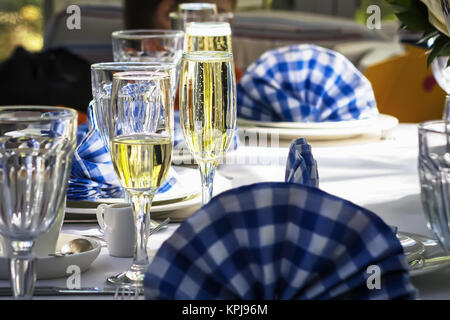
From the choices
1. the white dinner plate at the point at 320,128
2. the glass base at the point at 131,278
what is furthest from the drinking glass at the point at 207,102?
the white dinner plate at the point at 320,128

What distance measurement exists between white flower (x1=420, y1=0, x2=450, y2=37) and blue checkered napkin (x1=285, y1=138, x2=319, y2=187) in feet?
0.73

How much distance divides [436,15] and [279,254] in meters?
0.41

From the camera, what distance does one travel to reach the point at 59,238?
0.91 metres

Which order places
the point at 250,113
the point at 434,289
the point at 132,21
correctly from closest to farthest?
the point at 434,289 → the point at 250,113 → the point at 132,21

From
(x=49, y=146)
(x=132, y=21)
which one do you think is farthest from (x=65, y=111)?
(x=132, y=21)

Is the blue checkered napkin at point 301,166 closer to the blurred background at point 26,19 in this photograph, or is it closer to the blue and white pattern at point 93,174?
the blue and white pattern at point 93,174

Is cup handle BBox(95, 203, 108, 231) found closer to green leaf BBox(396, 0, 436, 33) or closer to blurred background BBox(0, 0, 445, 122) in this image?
green leaf BBox(396, 0, 436, 33)

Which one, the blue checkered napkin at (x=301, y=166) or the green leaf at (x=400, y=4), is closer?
the blue checkered napkin at (x=301, y=166)

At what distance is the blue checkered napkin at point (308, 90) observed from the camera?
1.65 m

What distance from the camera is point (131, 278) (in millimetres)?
808

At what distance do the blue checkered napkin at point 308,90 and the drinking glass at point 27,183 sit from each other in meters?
1.04

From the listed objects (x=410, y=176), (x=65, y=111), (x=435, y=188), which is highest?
(x=65, y=111)

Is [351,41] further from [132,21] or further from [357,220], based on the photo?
[357,220]

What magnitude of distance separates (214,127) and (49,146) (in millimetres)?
339
